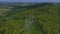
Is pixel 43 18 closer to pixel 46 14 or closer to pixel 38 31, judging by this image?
pixel 46 14

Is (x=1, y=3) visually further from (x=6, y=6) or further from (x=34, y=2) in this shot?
(x=34, y=2)

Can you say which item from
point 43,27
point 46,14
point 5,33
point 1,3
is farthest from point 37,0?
point 5,33

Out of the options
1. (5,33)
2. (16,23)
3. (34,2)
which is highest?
(34,2)

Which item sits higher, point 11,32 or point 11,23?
point 11,23

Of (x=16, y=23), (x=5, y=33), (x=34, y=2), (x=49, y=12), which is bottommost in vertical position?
(x=5, y=33)

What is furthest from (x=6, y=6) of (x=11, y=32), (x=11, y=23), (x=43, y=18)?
(x=43, y=18)

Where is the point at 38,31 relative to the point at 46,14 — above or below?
below
